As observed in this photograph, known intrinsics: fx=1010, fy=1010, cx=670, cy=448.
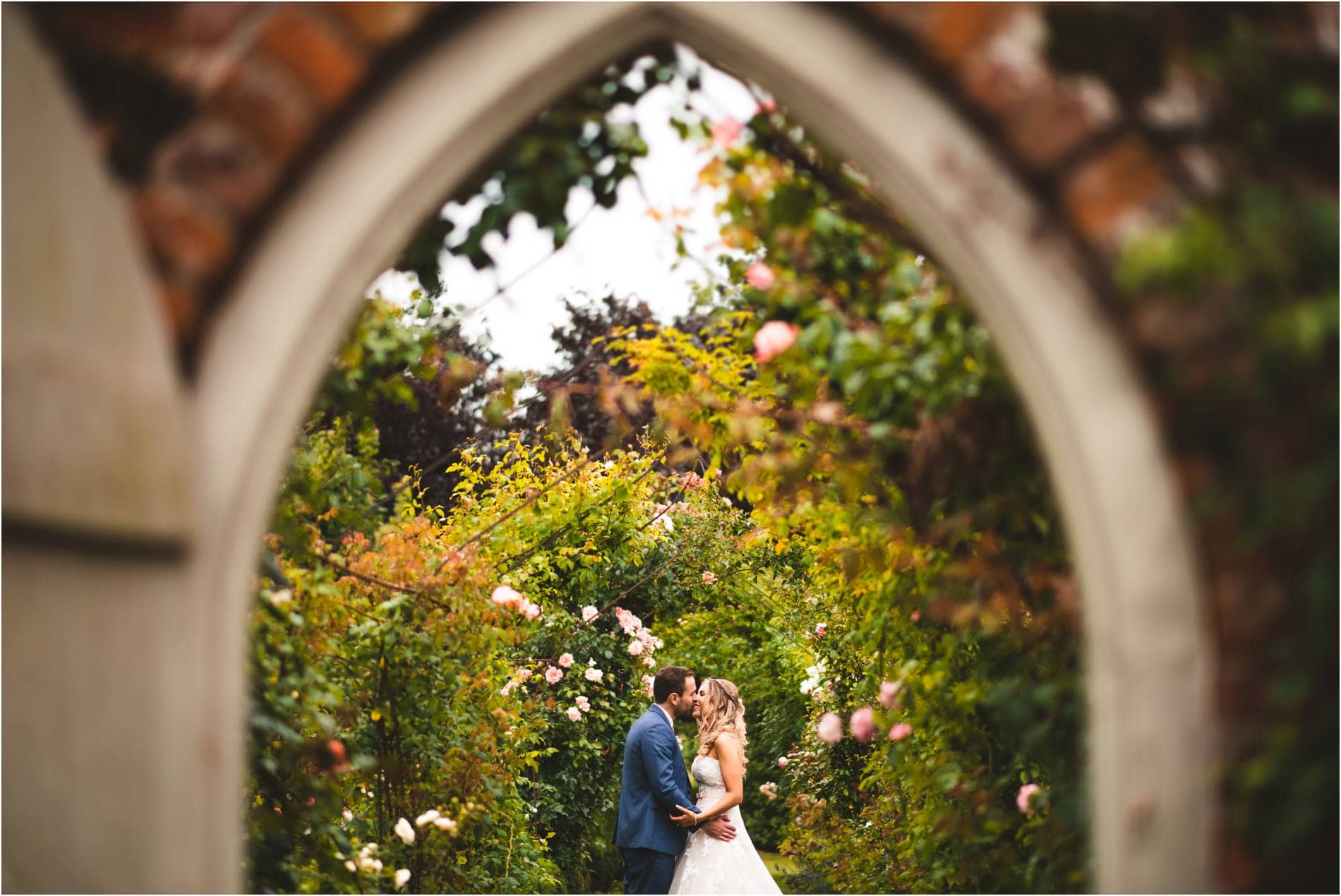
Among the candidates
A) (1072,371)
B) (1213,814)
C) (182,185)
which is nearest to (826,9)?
(1072,371)

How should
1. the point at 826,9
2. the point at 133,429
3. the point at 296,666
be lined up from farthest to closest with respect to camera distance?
1. the point at 296,666
2. the point at 826,9
3. the point at 133,429

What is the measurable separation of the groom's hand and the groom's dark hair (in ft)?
2.14

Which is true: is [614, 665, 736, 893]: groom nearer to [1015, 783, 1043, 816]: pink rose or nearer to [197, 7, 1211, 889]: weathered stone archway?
[1015, 783, 1043, 816]: pink rose

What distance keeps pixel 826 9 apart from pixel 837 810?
5977mm

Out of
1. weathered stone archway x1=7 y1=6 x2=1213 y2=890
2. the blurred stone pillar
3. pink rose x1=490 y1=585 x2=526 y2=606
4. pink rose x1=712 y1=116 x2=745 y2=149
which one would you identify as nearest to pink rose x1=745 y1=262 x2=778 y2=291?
pink rose x1=712 y1=116 x2=745 y2=149

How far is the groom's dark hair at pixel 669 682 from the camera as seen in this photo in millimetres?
5203

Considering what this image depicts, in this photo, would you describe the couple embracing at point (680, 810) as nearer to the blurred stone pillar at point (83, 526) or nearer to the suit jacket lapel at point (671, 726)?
the suit jacket lapel at point (671, 726)

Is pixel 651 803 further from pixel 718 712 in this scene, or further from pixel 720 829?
pixel 718 712

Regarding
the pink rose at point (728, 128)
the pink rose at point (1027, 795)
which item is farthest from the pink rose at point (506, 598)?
the pink rose at point (728, 128)

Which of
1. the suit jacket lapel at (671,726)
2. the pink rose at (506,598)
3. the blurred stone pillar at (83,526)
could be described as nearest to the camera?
the blurred stone pillar at (83,526)

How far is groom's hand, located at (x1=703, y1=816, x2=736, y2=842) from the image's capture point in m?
5.17

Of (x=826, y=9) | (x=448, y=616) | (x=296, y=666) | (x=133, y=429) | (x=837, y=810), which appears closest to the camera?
(x=133, y=429)

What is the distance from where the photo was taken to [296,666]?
2.74 m

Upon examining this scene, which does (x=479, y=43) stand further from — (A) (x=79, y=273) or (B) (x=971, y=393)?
(B) (x=971, y=393)
